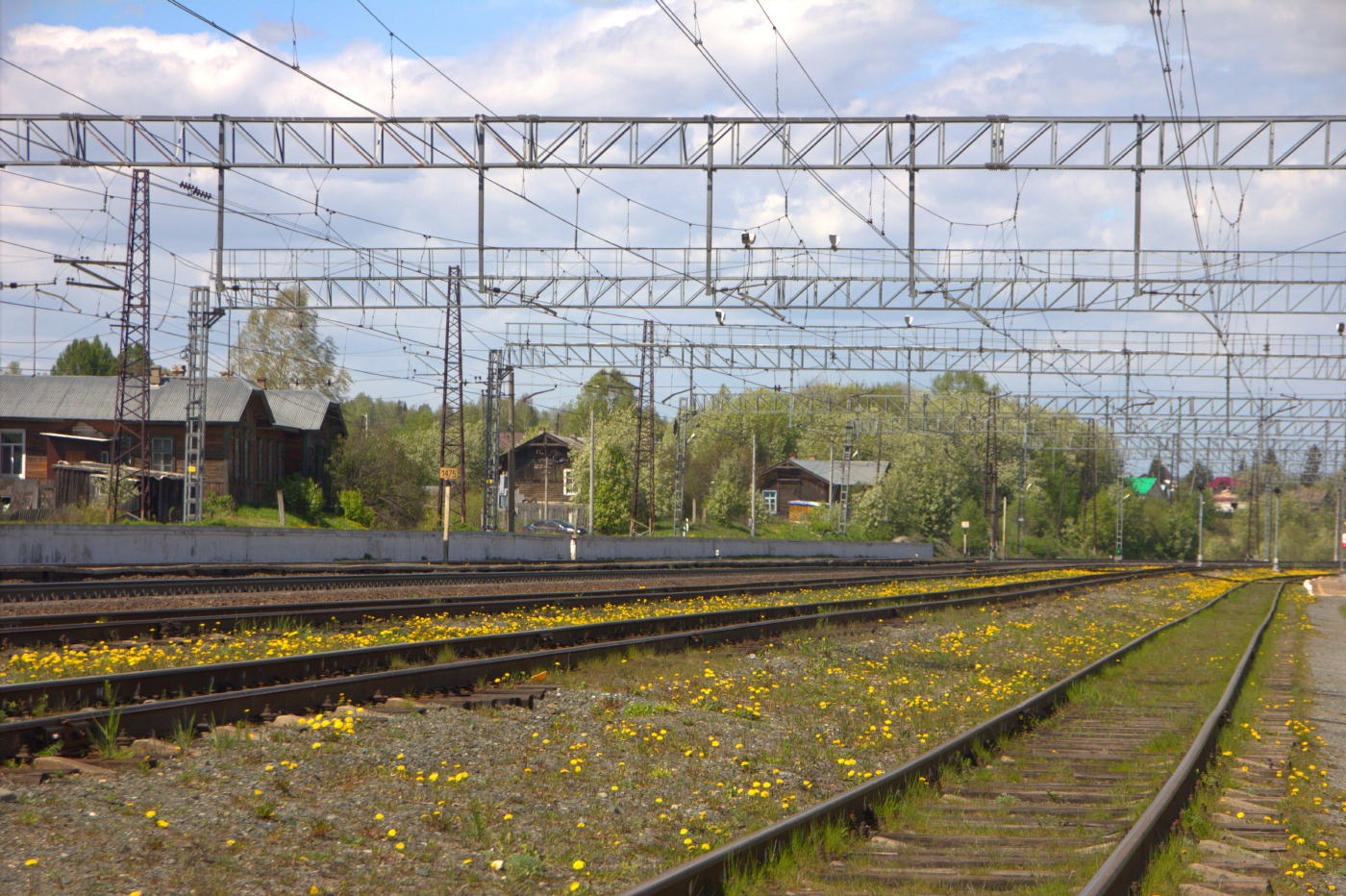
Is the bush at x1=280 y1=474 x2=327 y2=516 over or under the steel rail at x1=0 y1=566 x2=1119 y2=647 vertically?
over

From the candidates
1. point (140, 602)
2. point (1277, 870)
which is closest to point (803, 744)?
point (1277, 870)

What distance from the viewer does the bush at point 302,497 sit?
51531 millimetres

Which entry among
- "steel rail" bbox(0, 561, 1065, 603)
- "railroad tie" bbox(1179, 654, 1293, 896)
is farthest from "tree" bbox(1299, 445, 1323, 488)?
"railroad tie" bbox(1179, 654, 1293, 896)

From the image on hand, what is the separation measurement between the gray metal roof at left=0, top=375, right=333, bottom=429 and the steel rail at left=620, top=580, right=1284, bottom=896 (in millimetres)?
44998

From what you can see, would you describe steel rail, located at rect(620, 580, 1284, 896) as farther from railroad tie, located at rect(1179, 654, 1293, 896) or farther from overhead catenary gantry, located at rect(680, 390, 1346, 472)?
overhead catenary gantry, located at rect(680, 390, 1346, 472)

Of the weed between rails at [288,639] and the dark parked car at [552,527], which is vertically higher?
the weed between rails at [288,639]

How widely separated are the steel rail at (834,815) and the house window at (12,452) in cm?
5110

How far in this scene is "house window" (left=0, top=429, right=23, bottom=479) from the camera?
50.0 metres

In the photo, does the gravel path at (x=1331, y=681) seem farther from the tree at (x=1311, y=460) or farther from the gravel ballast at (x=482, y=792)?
the tree at (x=1311, y=460)

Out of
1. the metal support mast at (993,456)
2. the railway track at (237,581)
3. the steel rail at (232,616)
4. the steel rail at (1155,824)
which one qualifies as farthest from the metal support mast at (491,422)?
the steel rail at (1155,824)

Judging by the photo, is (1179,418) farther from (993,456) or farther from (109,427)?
(109,427)

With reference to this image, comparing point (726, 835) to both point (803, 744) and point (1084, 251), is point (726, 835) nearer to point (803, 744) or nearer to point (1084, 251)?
point (803, 744)

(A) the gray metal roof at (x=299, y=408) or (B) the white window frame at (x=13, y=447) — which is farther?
(A) the gray metal roof at (x=299, y=408)

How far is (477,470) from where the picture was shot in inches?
3750
